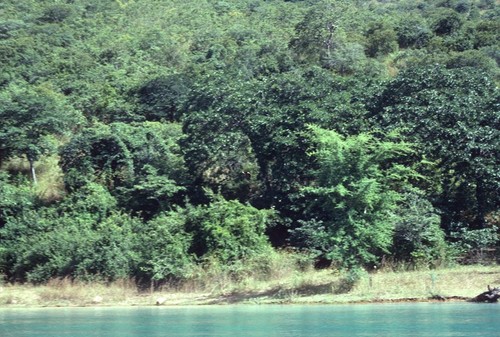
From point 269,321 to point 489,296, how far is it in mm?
9112

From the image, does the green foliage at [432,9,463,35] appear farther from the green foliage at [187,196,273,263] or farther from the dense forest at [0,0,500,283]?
the green foliage at [187,196,273,263]

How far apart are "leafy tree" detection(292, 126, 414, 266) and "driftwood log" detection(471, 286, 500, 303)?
18.1 ft

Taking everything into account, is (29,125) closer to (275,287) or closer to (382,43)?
(275,287)

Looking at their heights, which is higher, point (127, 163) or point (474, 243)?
point (127, 163)

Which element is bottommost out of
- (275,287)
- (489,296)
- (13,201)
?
(489,296)

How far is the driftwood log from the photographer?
91.9ft

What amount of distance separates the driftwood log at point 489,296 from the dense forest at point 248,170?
5565 millimetres

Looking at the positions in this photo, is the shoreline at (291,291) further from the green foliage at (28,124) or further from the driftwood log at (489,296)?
the green foliage at (28,124)

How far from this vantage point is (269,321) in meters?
24.5

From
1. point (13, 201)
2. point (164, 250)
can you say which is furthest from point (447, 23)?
point (13, 201)

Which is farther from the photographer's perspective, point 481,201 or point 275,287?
point 481,201

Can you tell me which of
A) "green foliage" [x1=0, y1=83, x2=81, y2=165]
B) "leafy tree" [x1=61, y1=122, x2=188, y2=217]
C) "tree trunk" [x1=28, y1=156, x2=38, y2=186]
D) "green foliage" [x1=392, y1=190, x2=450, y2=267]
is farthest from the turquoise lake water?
"green foliage" [x1=0, y1=83, x2=81, y2=165]

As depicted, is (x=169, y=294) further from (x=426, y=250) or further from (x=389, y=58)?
(x=389, y=58)

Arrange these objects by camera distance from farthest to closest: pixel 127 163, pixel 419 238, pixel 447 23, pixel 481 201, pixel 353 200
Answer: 1. pixel 447 23
2. pixel 127 163
3. pixel 481 201
4. pixel 419 238
5. pixel 353 200
